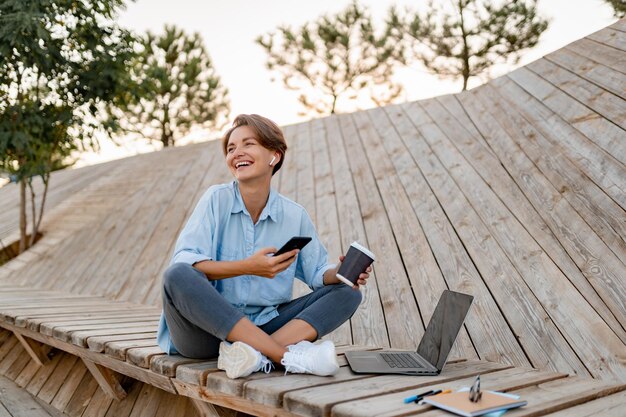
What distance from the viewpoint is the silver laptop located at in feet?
5.88

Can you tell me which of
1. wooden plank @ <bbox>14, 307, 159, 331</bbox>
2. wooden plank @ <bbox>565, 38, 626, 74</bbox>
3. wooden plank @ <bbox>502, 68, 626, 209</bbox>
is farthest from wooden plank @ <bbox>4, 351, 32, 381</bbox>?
wooden plank @ <bbox>565, 38, 626, 74</bbox>

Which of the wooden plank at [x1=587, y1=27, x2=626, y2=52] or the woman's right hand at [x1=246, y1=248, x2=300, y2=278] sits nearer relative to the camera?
the woman's right hand at [x1=246, y1=248, x2=300, y2=278]

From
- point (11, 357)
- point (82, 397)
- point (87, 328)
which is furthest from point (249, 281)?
point (11, 357)

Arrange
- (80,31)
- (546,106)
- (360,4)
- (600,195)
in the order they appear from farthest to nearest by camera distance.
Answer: (360,4) → (80,31) → (546,106) → (600,195)

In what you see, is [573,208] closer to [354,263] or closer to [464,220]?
[464,220]

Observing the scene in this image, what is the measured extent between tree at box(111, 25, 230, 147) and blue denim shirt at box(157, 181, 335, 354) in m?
15.8

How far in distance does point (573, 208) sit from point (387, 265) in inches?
37.8

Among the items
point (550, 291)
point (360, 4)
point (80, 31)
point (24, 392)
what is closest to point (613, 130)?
point (550, 291)

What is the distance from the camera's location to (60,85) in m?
5.40

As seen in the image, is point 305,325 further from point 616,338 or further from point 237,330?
point 616,338

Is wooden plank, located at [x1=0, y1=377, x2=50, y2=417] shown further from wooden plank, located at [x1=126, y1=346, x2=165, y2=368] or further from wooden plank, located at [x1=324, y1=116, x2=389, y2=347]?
wooden plank, located at [x1=324, y1=116, x2=389, y2=347]

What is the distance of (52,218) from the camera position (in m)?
6.25

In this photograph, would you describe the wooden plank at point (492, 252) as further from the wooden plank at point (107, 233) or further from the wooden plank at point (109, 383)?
the wooden plank at point (107, 233)

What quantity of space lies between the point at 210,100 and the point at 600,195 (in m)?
16.8
